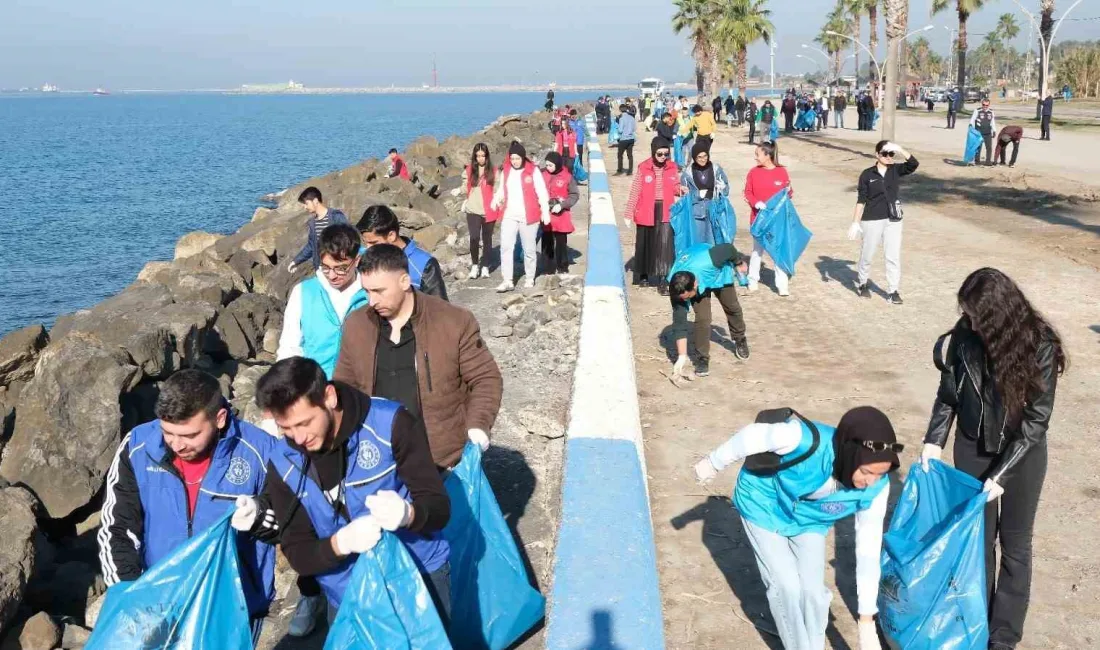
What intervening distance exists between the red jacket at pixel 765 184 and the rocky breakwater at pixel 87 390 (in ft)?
7.48

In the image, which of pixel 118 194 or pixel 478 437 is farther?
pixel 118 194

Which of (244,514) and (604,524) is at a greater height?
(244,514)

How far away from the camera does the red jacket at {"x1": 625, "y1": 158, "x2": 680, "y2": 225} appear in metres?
10.8

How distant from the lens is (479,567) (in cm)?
381

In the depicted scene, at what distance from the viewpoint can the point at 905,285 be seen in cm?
1109

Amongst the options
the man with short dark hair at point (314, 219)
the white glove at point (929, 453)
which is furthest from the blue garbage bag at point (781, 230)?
the white glove at point (929, 453)

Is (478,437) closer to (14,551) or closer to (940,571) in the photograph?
(940,571)

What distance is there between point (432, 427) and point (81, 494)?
15.3 feet

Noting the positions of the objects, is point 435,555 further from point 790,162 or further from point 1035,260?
point 790,162

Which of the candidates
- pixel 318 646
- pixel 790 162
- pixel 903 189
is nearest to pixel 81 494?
pixel 318 646

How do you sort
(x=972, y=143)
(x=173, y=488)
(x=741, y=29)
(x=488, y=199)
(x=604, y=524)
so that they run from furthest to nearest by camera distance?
(x=741, y=29) → (x=972, y=143) → (x=488, y=199) → (x=604, y=524) → (x=173, y=488)

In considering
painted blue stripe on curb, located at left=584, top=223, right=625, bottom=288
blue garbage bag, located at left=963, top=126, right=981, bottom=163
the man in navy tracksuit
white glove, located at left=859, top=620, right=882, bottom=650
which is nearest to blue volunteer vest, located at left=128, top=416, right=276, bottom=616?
the man in navy tracksuit

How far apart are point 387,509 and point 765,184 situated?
8.51 m

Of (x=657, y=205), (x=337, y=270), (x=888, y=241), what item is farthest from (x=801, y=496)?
(x=657, y=205)
